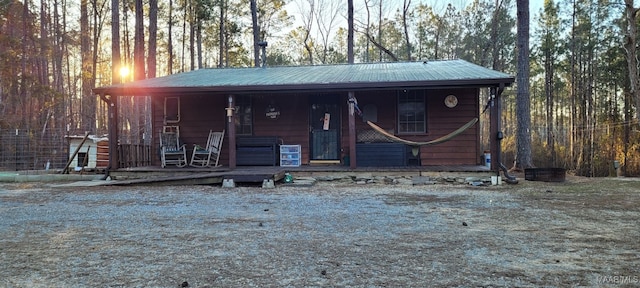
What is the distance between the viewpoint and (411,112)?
347 inches

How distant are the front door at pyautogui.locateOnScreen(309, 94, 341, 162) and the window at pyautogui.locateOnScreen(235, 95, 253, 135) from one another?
138 centimetres

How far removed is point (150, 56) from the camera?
12.2 metres

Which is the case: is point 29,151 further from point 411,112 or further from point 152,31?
point 411,112

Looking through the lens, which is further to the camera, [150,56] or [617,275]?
[150,56]

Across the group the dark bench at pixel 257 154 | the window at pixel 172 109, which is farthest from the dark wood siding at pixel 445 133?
the window at pixel 172 109

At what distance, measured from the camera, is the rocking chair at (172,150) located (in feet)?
28.8

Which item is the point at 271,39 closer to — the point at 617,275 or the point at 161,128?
the point at 161,128

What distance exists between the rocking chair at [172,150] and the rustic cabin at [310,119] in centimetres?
2

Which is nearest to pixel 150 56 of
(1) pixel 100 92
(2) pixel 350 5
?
(1) pixel 100 92

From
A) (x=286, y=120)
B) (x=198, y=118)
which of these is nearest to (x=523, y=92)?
(x=286, y=120)

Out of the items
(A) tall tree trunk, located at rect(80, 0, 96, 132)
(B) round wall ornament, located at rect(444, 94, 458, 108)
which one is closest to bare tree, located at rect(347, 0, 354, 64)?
(B) round wall ornament, located at rect(444, 94, 458, 108)

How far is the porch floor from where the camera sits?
23.7ft

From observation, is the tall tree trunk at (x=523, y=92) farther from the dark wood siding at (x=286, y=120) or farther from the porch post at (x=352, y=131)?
the dark wood siding at (x=286, y=120)

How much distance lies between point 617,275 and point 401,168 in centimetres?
557
